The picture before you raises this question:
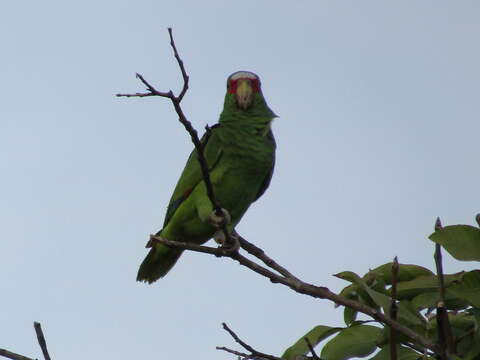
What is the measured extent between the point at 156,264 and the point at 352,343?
3.28 m

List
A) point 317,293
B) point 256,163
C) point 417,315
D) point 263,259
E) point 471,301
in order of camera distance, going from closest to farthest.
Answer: point 471,301 → point 417,315 → point 317,293 → point 263,259 → point 256,163

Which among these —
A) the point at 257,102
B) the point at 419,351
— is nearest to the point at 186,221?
the point at 257,102

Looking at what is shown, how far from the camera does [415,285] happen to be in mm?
2461

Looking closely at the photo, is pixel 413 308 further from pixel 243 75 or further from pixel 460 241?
pixel 243 75

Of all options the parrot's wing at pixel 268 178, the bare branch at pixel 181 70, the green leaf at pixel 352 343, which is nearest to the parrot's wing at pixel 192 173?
the parrot's wing at pixel 268 178

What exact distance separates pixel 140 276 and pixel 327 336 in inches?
125

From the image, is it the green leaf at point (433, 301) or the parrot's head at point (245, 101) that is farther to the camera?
the parrot's head at point (245, 101)

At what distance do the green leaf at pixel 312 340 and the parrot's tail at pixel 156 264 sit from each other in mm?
2899

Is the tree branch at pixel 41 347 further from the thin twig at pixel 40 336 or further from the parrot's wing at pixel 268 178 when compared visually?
the parrot's wing at pixel 268 178

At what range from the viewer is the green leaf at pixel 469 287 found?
7.27 ft

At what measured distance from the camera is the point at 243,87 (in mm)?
5434

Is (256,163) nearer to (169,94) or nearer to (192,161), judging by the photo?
(192,161)

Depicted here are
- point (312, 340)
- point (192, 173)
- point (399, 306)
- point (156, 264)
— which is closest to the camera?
point (399, 306)

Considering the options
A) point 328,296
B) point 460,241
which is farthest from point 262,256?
point 460,241
